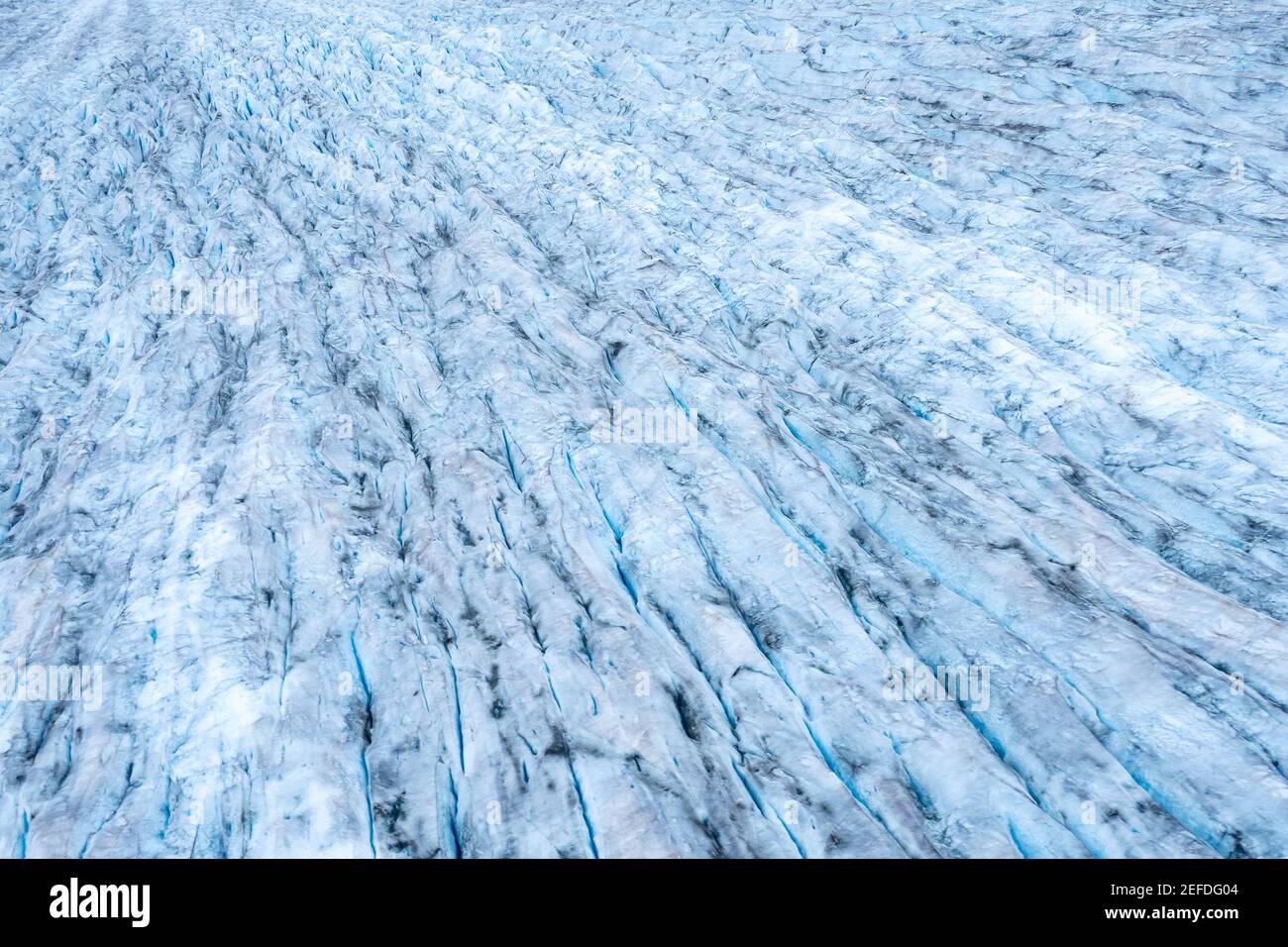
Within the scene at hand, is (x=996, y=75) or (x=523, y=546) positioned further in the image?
(x=996, y=75)

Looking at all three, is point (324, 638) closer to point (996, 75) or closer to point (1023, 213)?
point (1023, 213)

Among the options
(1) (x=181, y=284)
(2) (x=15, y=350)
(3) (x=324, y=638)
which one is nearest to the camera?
(3) (x=324, y=638)

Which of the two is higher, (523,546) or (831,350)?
(523,546)

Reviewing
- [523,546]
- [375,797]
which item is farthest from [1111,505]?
[375,797]

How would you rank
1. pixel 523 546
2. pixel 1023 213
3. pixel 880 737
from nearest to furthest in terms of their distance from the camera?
pixel 880 737 < pixel 523 546 < pixel 1023 213

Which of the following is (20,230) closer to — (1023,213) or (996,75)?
(1023,213)
